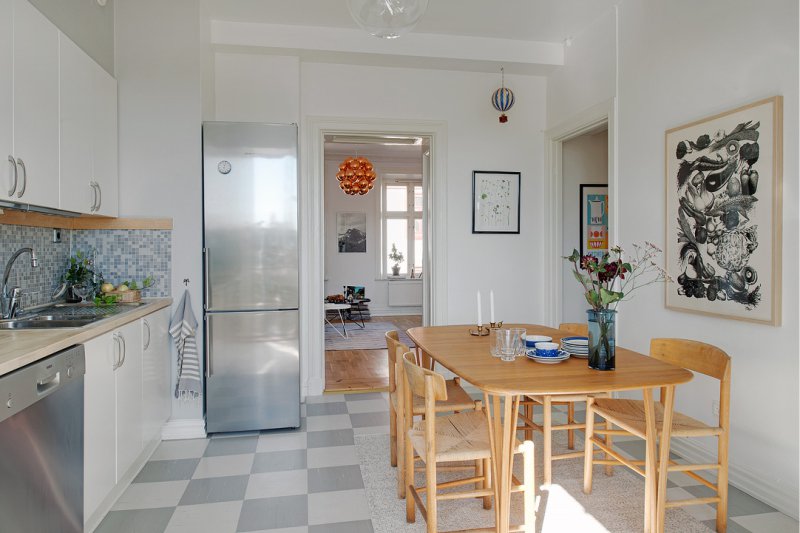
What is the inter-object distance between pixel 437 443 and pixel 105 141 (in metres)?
2.64

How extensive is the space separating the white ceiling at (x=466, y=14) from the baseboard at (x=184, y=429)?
282cm

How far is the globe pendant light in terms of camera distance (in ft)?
6.90

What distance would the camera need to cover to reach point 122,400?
2.55 metres

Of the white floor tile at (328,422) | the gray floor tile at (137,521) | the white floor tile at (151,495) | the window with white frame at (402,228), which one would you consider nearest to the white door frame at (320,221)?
the white floor tile at (328,422)

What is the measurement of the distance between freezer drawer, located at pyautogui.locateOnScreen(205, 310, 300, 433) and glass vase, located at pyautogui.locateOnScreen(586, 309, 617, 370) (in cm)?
207

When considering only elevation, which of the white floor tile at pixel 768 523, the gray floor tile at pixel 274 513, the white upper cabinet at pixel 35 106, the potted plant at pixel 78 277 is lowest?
the gray floor tile at pixel 274 513

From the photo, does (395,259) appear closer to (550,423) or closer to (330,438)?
(330,438)

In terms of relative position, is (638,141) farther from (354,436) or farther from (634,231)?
(354,436)

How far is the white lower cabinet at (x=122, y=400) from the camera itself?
217 cm

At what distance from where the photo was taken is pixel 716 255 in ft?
9.05

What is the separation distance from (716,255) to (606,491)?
1351 millimetres

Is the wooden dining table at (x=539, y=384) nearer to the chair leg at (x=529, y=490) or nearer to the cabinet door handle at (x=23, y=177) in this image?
the chair leg at (x=529, y=490)

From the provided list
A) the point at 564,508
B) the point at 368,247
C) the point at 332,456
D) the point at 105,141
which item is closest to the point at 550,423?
the point at 564,508

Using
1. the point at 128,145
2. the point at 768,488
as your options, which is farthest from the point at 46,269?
the point at 768,488
